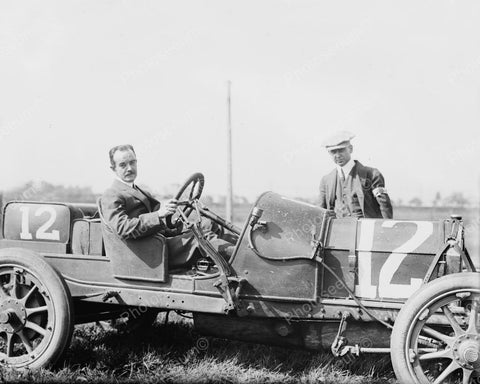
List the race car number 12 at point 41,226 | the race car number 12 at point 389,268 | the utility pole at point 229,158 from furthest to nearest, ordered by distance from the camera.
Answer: the utility pole at point 229,158, the race car number 12 at point 41,226, the race car number 12 at point 389,268

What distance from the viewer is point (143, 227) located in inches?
159

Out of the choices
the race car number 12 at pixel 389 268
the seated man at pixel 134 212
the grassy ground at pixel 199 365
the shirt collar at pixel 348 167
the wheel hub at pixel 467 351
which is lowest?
the grassy ground at pixel 199 365

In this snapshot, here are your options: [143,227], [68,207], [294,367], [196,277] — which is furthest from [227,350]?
[68,207]

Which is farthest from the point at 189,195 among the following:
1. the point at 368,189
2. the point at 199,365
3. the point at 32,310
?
the point at 368,189

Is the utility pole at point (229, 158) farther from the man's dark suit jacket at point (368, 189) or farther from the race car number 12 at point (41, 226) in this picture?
the race car number 12 at point (41, 226)

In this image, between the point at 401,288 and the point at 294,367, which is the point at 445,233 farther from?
the point at 294,367

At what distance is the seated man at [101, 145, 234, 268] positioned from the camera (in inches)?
159

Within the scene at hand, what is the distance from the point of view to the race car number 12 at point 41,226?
15.4 feet

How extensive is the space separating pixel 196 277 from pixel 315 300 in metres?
0.87

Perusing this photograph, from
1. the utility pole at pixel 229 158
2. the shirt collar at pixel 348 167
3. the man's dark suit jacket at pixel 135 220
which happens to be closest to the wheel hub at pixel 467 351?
the man's dark suit jacket at pixel 135 220

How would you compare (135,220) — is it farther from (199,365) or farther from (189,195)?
(199,365)

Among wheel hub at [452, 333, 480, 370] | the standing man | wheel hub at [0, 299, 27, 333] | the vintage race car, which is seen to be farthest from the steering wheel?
wheel hub at [452, 333, 480, 370]

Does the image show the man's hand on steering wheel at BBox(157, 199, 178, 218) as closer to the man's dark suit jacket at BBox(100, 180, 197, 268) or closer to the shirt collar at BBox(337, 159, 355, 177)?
the man's dark suit jacket at BBox(100, 180, 197, 268)

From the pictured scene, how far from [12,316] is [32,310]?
0.15 m
